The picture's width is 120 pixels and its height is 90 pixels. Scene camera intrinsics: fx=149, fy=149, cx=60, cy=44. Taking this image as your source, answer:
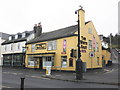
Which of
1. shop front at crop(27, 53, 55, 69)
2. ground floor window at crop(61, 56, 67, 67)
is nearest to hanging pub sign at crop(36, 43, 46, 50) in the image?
shop front at crop(27, 53, 55, 69)

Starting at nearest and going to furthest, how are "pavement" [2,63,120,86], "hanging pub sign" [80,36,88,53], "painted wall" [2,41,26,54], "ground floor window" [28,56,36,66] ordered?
"pavement" [2,63,120,86]
"hanging pub sign" [80,36,88,53]
"ground floor window" [28,56,36,66]
"painted wall" [2,41,26,54]

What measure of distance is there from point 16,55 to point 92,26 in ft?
64.4

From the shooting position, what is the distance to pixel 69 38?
24.4 meters

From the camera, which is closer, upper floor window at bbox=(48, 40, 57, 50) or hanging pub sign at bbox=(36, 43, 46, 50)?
upper floor window at bbox=(48, 40, 57, 50)

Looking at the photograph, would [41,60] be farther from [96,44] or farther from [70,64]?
[96,44]

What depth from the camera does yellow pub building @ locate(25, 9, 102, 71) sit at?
23984mm

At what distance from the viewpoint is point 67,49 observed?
2441 cm

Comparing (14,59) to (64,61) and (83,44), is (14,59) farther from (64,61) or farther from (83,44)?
(83,44)

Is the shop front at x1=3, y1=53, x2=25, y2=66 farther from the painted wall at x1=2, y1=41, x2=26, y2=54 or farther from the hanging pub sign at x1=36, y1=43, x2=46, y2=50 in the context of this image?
the hanging pub sign at x1=36, y1=43, x2=46, y2=50

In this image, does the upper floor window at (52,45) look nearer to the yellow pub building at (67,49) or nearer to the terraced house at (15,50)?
the yellow pub building at (67,49)

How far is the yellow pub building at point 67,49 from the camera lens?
944 inches

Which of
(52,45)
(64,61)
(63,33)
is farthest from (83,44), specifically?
(52,45)

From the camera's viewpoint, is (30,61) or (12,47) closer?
(30,61)

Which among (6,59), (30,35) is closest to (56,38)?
(30,35)
